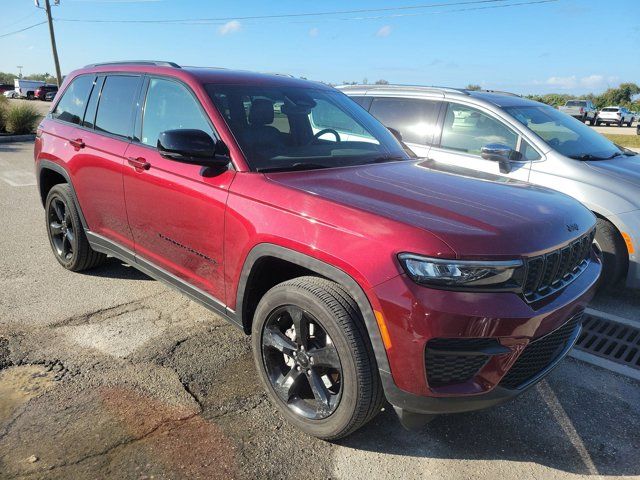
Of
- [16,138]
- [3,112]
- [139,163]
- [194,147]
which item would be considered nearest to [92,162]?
[139,163]

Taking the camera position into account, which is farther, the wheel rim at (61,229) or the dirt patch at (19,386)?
the wheel rim at (61,229)

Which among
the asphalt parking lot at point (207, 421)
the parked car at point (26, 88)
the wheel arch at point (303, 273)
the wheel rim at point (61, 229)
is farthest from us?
the parked car at point (26, 88)

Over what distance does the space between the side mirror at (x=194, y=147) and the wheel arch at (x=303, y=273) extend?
599 mm

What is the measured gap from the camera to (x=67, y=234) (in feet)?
15.1

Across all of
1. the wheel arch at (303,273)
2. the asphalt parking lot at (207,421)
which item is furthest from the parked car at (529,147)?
the wheel arch at (303,273)

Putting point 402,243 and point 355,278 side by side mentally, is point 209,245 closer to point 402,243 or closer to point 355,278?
point 355,278

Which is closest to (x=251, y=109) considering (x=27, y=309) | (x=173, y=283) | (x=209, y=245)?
(x=209, y=245)

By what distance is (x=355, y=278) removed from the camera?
219 centimetres

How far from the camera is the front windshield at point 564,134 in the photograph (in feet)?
16.4

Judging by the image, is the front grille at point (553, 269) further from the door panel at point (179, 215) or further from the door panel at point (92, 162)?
the door panel at point (92, 162)

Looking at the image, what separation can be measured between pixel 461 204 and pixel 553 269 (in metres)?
0.53

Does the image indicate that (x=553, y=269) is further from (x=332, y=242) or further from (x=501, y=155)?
(x=501, y=155)

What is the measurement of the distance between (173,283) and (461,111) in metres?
3.72

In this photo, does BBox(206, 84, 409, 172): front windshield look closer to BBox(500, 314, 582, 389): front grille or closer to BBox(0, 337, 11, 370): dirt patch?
BBox(500, 314, 582, 389): front grille
